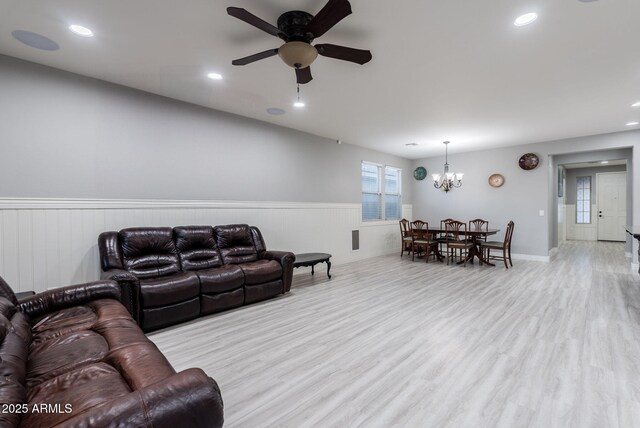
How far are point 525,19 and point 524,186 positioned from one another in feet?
18.7

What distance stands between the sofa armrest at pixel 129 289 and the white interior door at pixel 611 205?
1351cm

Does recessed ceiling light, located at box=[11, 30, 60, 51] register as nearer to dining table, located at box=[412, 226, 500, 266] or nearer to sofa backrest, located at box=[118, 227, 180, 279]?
sofa backrest, located at box=[118, 227, 180, 279]

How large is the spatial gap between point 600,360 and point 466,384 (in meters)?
1.29

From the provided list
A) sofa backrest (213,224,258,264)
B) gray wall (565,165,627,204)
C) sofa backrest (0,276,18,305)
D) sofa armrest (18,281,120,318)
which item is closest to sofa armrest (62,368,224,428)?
sofa backrest (0,276,18,305)

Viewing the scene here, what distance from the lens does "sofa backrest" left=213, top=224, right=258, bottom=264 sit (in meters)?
4.18

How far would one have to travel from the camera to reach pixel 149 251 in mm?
3531

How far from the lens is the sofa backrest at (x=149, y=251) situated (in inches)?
133

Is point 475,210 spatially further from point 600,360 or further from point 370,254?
point 600,360

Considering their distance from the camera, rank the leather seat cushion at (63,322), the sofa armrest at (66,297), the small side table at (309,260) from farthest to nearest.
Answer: the small side table at (309,260) < the sofa armrest at (66,297) < the leather seat cushion at (63,322)

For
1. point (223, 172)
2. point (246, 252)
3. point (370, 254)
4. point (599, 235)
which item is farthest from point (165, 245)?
point (599, 235)

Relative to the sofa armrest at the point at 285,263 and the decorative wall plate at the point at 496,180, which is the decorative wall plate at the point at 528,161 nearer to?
the decorative wall plate at the point at 496,180

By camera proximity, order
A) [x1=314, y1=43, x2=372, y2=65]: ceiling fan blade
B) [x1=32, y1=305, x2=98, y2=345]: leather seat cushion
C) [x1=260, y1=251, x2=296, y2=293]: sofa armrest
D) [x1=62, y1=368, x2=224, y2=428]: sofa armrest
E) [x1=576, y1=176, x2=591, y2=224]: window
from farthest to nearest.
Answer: [x1=576, y1=176, x2=591, y2=224]: window < [x1=260, y1=251, x2=296, y2=293]: sofa armrest < [x1=314, y1=43, x2=372, y2=65]: ceiling fan blade < [x1=32, y1=305, x2=98, y2=345]: leather seat cushion < [x1=62, y1=368, x2=224, y2=428]: sofa armrest

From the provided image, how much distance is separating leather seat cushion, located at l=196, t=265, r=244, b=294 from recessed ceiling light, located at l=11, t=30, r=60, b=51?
2661 millimetres

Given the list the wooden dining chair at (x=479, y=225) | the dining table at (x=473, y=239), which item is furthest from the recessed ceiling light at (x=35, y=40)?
the wooden dining chair at (x=479, y=225)
